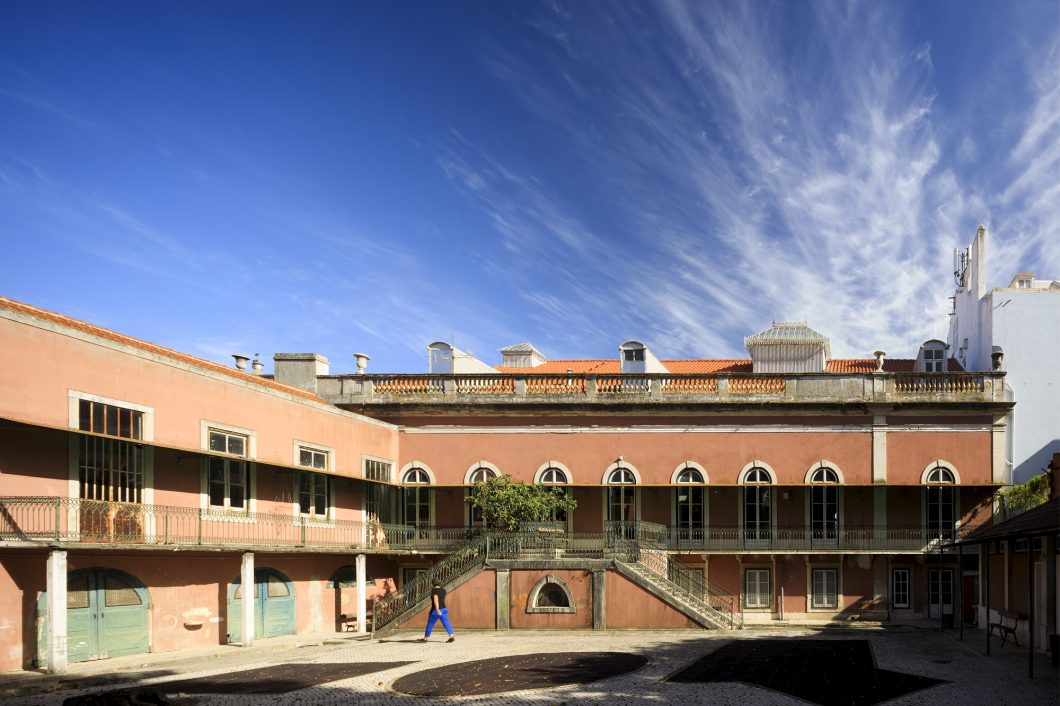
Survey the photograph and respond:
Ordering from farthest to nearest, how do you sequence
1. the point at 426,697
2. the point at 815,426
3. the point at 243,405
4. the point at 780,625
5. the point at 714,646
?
the point at 815,426
the point at 780,625
the point at 243,405
the point at 714,646
the point at 426,697

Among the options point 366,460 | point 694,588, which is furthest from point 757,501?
point 366,460

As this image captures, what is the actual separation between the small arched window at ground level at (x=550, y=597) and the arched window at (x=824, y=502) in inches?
334

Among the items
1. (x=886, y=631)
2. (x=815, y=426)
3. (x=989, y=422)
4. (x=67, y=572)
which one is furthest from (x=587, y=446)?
(x=67, y=572)

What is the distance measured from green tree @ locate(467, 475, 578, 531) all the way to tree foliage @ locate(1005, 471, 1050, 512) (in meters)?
12.2

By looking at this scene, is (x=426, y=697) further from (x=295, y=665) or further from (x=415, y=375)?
(x=415, y=375)

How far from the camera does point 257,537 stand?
74.2 ft

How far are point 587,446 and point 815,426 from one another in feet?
22.3

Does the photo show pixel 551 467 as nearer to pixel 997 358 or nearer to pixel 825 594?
pixel 825 594

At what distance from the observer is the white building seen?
30562mm

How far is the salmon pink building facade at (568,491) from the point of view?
21375 mm

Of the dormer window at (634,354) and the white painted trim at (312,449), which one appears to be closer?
the white painted trim at (312,449)

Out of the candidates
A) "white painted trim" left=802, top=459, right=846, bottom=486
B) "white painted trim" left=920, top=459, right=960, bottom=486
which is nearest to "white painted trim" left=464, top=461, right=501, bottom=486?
"white painted trim" left=802, top=459, right=846, bottom=486

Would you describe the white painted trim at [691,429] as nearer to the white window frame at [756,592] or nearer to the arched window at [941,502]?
the arched window at [941,502]

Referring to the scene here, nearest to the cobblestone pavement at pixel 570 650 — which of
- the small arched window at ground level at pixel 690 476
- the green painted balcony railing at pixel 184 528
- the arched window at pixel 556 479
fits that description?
the green painted balcony railing at pixel 184 528
